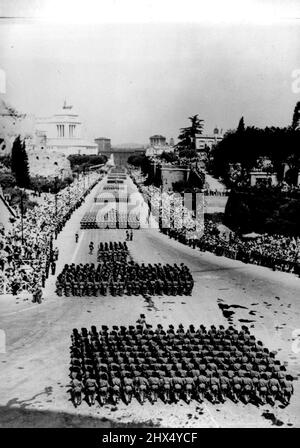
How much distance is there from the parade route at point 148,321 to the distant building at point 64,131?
103612 millimetres

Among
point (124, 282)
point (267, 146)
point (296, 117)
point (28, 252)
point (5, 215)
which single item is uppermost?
point (296, 117)

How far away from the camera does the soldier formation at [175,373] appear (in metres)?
13.0

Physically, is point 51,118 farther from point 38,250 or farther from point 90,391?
point 90,391

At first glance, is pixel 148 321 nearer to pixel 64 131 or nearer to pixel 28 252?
pixel 28 252

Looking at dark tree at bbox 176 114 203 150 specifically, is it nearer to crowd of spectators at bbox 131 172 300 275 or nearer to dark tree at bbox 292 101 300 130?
dark tree at bbox 292 101 300 130

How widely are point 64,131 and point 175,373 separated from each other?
129904 mm

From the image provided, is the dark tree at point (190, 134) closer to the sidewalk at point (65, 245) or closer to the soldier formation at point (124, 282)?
the sidewalk at point (65, 245)

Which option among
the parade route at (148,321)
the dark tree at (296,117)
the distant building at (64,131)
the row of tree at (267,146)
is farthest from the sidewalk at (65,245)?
the distant building at (64,131)

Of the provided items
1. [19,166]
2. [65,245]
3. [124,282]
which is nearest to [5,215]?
[65,245]

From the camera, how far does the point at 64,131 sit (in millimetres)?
137250

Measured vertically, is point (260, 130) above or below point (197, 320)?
above

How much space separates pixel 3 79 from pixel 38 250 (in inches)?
393
